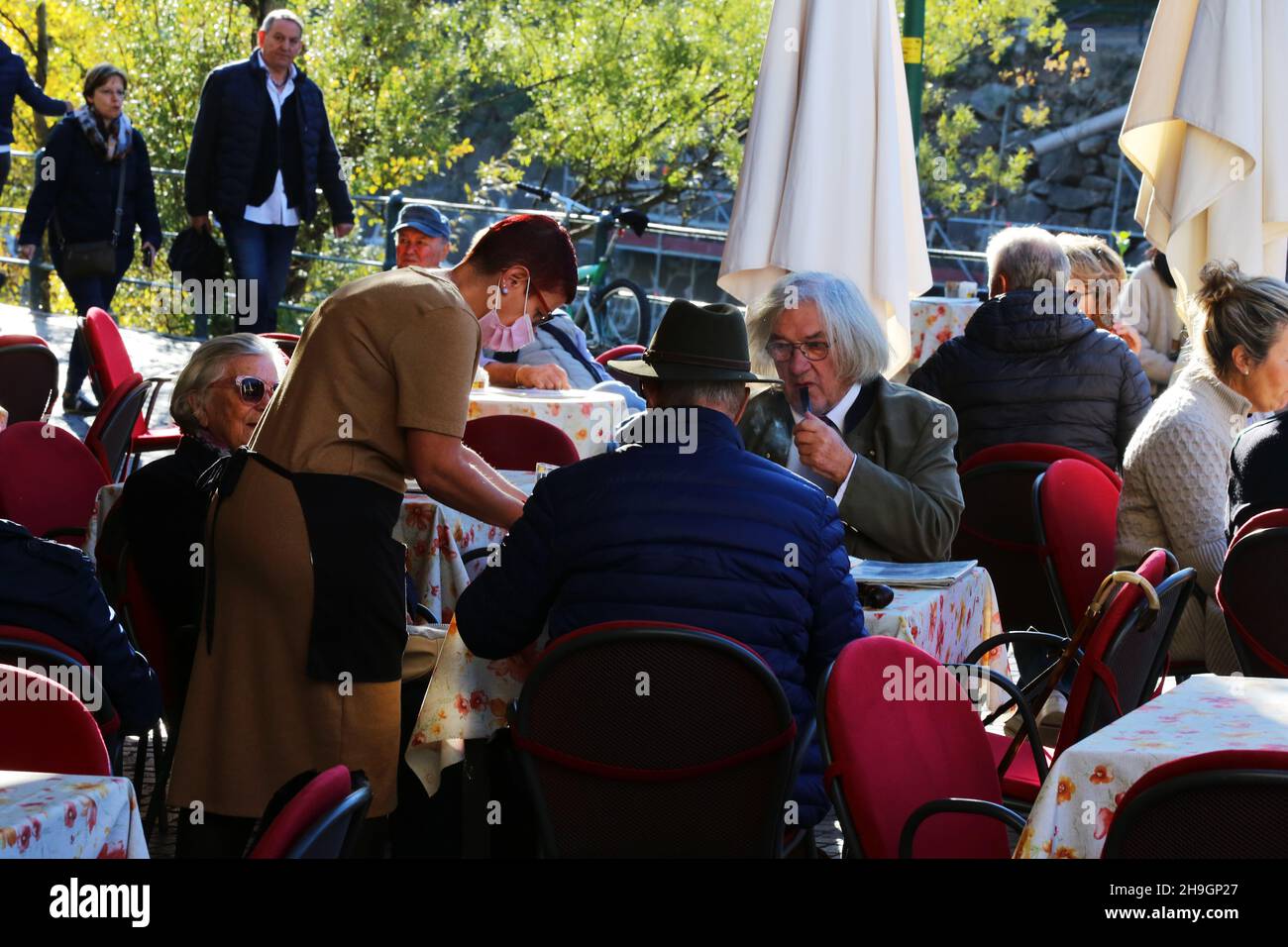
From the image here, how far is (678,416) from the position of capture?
123 inches

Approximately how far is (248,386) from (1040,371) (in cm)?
275

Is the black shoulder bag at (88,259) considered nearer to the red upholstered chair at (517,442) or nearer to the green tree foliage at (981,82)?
the red upholstered chair at (517,442)

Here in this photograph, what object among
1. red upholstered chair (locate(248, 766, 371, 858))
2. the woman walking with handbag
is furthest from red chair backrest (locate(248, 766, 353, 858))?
the woman walking with handbag

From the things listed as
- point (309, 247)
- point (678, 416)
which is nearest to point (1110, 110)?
point (309, 247)

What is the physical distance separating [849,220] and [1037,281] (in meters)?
0.67

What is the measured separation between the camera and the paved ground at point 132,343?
454 inches

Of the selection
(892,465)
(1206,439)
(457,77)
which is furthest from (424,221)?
(457,77)

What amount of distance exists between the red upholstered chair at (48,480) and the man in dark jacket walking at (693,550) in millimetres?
2286

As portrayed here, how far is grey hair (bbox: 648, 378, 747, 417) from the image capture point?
10.4 feet

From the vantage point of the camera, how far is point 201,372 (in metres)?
4.15

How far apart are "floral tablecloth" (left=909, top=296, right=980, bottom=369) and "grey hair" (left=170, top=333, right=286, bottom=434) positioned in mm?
4514

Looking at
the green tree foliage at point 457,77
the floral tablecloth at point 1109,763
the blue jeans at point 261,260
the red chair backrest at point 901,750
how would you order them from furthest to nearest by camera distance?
the green tree foliage at point 457,77 → the blue jeans at point 261,260 → the red chair backrest at point 901,750 → the floral tablecloth at point 1109,763

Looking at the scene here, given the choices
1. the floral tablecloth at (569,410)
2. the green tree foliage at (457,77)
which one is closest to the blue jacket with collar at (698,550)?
the floral tablecloth at (569,410)
